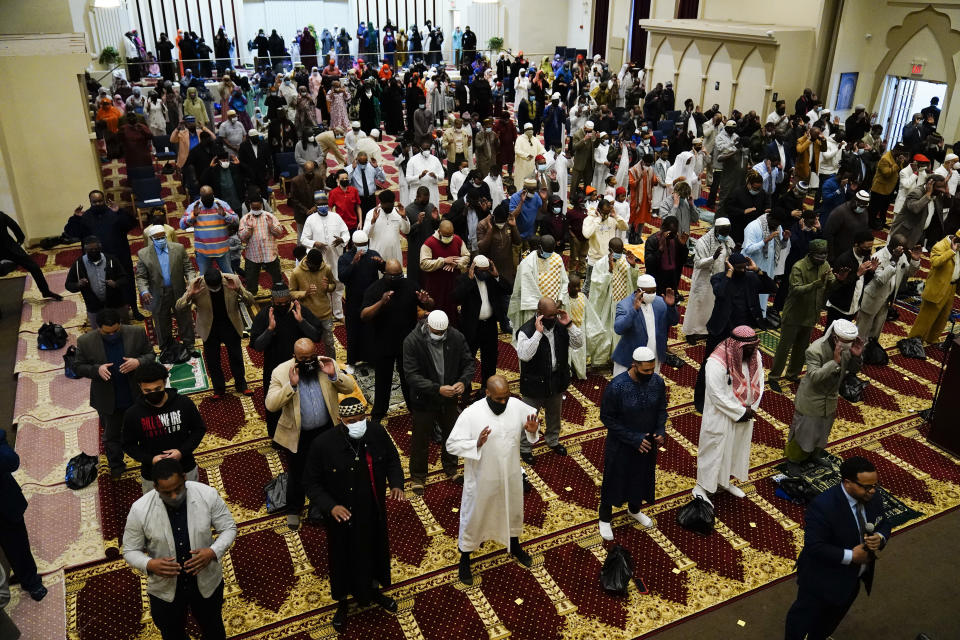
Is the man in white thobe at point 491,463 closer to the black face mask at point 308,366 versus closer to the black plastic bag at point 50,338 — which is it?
the black face mask at point 308,366

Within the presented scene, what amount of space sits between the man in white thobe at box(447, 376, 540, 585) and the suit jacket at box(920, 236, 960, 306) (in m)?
5.26

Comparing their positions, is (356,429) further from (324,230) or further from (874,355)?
(874,355)

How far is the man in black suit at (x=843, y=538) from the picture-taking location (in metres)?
3.91

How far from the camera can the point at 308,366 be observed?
5.02 metres

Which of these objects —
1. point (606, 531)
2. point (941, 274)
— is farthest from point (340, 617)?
point (941, 274)

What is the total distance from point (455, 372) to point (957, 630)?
356 centimetres

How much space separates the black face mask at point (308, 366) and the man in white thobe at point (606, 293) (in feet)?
10.5

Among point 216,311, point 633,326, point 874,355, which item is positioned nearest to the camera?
point 633,326

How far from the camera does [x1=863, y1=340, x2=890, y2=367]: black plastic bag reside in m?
7.89

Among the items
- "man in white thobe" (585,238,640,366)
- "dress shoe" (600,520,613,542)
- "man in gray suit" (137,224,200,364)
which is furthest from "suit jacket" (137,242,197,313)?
"dress shoe" (600,520,613,542)

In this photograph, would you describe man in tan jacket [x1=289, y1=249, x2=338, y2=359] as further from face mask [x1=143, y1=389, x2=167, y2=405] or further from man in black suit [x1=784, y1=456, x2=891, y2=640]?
man in black suit [x1=784, y1=456, x2=891, y2=640]

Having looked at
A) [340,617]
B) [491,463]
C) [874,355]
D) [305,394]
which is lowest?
[340,617]

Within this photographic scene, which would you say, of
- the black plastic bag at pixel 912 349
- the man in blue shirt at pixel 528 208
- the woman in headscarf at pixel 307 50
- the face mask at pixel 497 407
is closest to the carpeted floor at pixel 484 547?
the black plastic bag at pixel 912 349

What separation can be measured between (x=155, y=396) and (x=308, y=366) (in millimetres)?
932
